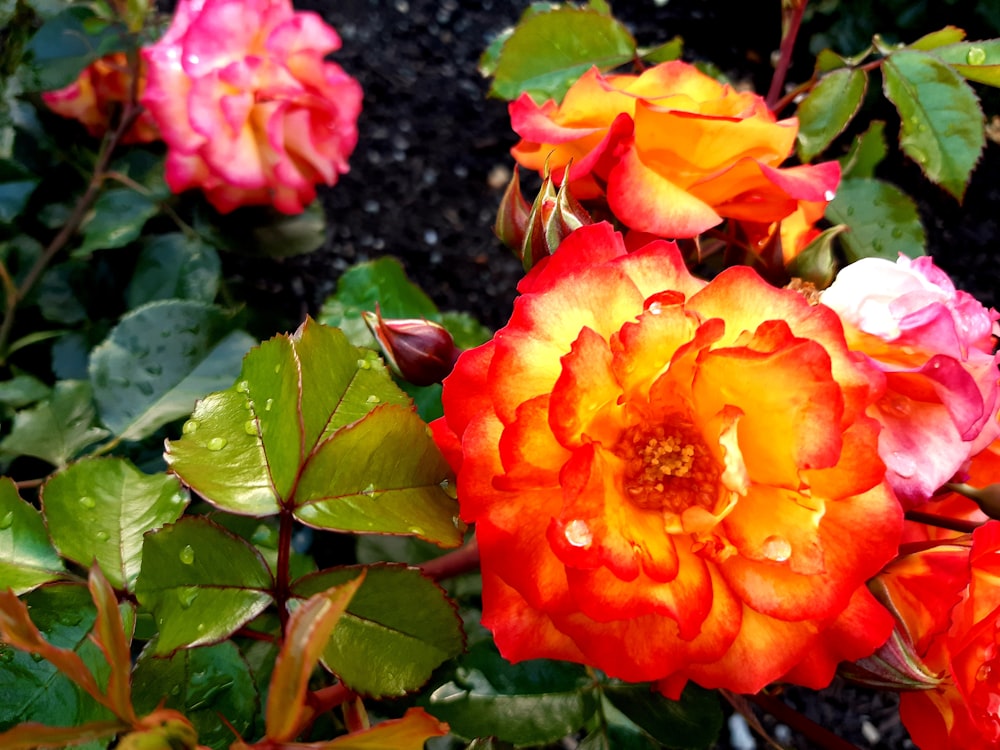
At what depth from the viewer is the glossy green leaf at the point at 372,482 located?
40 centimetres

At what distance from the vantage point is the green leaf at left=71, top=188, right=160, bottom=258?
89cm

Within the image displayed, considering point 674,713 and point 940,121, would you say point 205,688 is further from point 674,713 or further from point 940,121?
point 940,121

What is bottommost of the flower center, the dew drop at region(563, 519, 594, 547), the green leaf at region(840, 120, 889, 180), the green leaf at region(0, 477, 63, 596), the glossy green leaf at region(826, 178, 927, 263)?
the green leaf at region(0, 477, 63, 596)

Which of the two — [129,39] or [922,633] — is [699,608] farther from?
[129,39]

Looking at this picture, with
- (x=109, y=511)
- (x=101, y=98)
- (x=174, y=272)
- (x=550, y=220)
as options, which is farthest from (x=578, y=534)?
(x=101, y=98)

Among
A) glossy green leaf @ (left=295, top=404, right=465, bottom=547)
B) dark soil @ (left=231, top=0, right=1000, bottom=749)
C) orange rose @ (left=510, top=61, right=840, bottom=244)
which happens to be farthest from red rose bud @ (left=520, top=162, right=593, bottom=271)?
dark soil @ (left=231, top=0, right=1000, bottom=749)

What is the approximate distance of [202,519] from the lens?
401 millimetres

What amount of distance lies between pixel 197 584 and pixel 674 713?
0.32 meters

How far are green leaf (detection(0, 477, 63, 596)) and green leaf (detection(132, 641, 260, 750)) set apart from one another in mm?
73

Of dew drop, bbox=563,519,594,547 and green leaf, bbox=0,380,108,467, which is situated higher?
dew drop, bbox=563,519,594,547

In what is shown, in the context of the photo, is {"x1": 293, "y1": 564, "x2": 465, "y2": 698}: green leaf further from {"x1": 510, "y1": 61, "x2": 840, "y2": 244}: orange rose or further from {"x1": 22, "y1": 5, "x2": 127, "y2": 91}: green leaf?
{"x1": 22, "y1": 5, "x2": 127, "y2": 91}: green leaf

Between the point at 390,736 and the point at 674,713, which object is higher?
the point at 390,736

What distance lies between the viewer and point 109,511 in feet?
1.53

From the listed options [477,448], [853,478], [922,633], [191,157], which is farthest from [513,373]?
[191,157]
